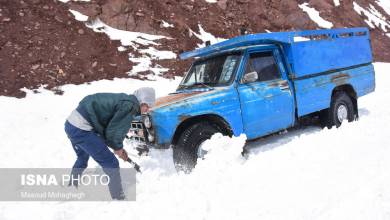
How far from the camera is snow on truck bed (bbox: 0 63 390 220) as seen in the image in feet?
11.9

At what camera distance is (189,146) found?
5.32m

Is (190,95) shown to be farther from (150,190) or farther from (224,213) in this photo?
(224,213)

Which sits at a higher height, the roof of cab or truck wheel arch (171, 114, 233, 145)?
the roof of cab

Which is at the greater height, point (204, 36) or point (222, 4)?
point (222, 4)

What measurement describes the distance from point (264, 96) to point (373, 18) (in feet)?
82.0

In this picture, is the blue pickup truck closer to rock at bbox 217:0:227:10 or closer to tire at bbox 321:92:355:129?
tire at bbox 321:92:355:129

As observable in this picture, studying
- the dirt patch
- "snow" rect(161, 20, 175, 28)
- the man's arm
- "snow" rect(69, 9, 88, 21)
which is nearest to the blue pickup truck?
the man's arm

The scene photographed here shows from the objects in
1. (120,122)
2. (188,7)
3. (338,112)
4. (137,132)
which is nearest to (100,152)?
(120,122)

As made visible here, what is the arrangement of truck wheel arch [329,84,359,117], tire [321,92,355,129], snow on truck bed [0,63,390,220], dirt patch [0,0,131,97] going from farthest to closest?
dirt patch [0,0,131,97] < truck wheel arch [329,84,359,117] < tire [321,92,355,129] < snow on truck bed [0,63,390,220]

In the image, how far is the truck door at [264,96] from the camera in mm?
5953

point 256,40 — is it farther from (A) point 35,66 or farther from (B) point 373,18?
(B) point 373,18

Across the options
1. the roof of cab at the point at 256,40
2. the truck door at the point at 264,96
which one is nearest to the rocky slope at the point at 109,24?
the roof of cab at the point at 256,40

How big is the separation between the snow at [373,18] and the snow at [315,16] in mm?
5078

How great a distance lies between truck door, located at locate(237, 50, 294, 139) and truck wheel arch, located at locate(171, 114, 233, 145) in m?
0.33
